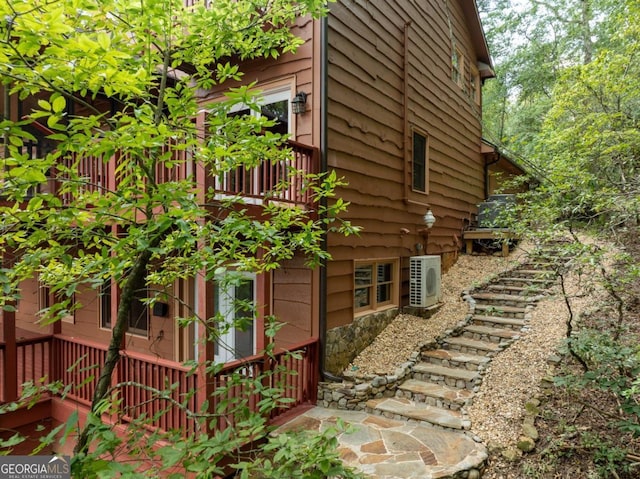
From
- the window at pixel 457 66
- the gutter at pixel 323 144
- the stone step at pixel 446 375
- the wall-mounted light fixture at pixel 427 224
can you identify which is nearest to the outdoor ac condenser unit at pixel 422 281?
the wall-mounted light fixture at pixel 427 224

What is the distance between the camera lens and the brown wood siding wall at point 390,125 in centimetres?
530

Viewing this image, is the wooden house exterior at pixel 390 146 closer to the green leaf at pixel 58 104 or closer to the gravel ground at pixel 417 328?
the gravel ground at pixel 417 328

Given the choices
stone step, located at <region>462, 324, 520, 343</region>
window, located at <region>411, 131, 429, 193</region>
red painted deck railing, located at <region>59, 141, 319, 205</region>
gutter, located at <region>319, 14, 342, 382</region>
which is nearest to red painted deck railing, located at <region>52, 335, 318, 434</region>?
gutter, located at <region>319, 14, 342, 382</region>

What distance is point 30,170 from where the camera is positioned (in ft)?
5.02

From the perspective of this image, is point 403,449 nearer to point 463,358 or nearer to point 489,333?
point 463,358

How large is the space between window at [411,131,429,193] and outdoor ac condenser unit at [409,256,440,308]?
1.59 meters

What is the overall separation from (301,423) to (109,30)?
161 inches

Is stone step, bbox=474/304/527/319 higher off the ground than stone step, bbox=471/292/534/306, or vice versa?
stone step, bbox=471/292/534/306

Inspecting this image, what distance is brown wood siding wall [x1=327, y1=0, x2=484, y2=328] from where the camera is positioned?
17.4 feet

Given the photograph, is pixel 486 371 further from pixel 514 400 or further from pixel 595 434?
pixel 595 434

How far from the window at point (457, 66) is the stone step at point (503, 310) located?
6.00m

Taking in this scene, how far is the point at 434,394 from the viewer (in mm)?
4637

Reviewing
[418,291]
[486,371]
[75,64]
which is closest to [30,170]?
[75,64]

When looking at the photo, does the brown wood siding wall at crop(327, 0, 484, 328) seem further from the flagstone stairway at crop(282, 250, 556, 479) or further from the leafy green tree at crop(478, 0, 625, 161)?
the leafy green tree at crop(478, 0, 625, 161)
